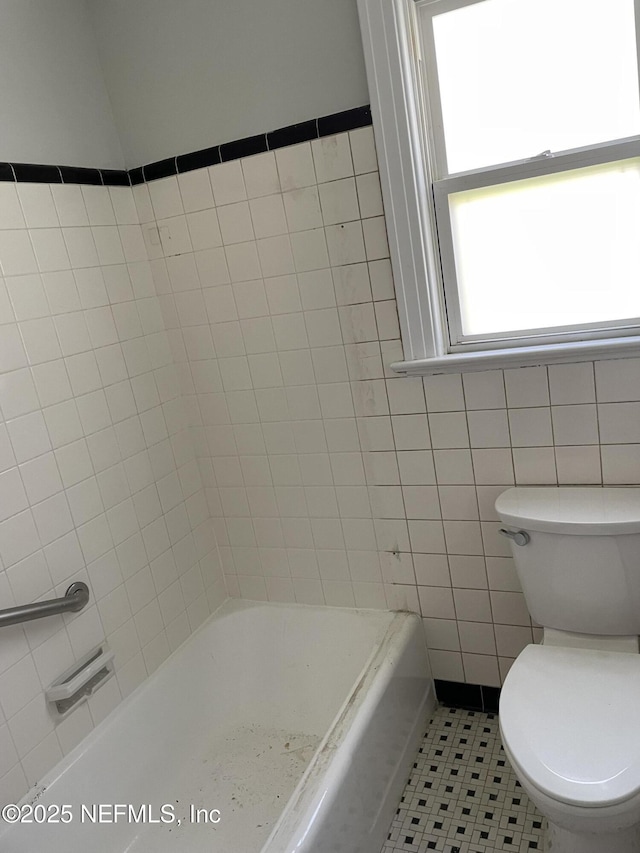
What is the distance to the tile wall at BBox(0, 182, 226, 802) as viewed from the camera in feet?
5.28

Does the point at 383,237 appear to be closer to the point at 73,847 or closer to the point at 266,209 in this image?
the point at 266,209

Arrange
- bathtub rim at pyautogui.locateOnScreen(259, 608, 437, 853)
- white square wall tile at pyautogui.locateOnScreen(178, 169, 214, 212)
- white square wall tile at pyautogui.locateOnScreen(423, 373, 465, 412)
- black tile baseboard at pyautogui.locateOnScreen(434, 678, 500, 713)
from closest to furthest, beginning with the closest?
bathtub rim at pyautogui.locateOnScreen(259, 608, 437, 853)
white square wall tile at pyautogui.locateOnScreen(423, 373, 465, 412)
white square wall tile at pyautogui.locateOnScreen(178, 169, 214, 212)
black tile baseboard at pyautogui.locateOnScreen(434, 678, 500, 713)

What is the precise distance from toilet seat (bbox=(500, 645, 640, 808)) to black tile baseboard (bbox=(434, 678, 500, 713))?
52 centimetres

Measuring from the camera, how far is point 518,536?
1677mm

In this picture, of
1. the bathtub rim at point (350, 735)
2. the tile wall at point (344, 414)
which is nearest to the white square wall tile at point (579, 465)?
the tile wall at point (344, 414)

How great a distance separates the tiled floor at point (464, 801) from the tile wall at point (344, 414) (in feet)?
0.66

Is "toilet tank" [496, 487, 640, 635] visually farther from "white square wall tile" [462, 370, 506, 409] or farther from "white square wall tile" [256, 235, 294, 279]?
"white square wall tile" [256, 235, 294, 279]

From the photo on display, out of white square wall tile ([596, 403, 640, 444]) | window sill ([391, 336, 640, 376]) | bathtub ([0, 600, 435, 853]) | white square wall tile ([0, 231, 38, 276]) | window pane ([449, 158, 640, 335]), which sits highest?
white square wall tile ([0, 231, 38, 276])

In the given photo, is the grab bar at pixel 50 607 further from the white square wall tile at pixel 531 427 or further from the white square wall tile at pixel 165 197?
the white square wall tile at pixel 531 427

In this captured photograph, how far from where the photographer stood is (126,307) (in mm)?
1997

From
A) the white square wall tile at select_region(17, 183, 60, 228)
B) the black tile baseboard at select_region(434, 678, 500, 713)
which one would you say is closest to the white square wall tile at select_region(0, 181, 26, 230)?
the white square wall tile at select_region(17, 183, 60, 228)

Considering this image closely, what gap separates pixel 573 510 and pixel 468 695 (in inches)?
32.9

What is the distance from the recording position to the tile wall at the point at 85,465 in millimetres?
1609

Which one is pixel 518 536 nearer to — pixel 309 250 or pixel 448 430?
pixel 448 430
